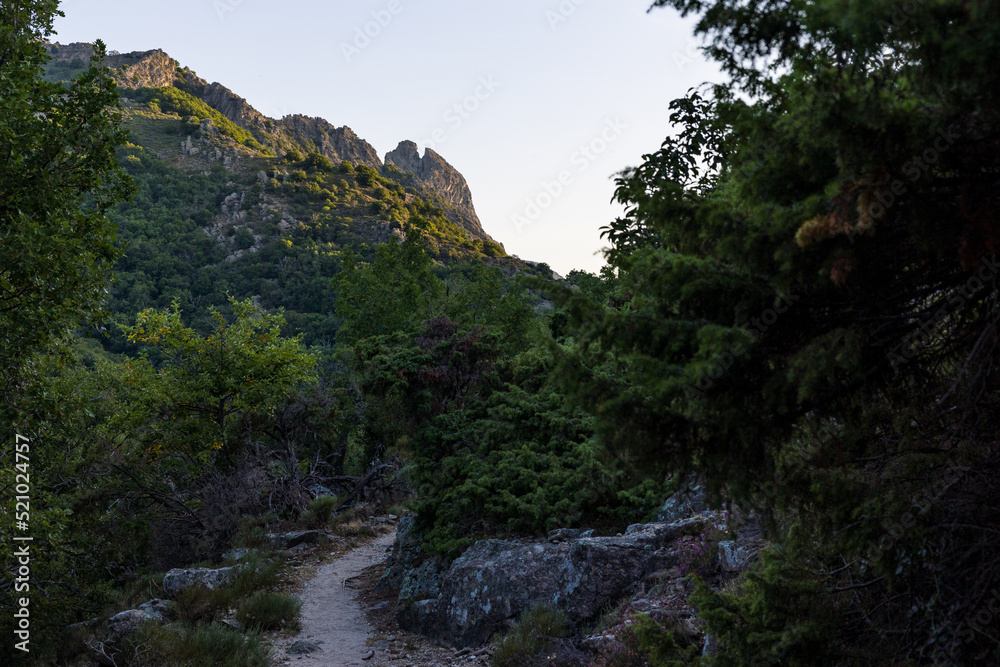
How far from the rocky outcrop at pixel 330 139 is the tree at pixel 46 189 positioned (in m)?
102

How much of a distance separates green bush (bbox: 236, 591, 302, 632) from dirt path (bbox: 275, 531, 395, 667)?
9.9 inches

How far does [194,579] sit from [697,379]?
31.7 ft

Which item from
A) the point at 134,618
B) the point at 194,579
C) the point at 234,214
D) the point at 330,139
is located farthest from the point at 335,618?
the point at 330,139

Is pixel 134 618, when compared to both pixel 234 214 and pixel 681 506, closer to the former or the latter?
pixel 681 506

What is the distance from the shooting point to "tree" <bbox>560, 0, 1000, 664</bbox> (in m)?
2.16

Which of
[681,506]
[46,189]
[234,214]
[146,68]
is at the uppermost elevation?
[146,68]

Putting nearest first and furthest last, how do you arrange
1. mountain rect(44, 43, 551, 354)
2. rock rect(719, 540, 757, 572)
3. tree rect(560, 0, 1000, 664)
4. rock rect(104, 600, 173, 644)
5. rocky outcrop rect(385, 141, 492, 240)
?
tree rect(560, 0, 1000, 664)
rock rect(719, 540, 757, 572)
rock rect(104, 600, 173, 644)
mountain rect(44, 43, 551, 354)
rocky outcrop rect(385, 141, 492, 240)

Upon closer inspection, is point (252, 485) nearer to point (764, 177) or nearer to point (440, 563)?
point (440, 563)

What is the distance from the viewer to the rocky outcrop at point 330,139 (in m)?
104

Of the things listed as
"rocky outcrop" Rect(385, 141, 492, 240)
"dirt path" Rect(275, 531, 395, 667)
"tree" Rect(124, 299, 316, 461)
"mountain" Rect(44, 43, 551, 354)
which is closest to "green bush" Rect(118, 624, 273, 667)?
"dirt path" Rect(275, 531, 395, 667)

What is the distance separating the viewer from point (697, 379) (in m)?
2.43

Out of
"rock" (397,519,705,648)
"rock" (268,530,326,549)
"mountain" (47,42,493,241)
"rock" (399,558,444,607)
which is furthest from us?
"mountain" (47,42,493,241)

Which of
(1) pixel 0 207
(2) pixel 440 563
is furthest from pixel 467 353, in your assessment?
(1) pixel 0 207

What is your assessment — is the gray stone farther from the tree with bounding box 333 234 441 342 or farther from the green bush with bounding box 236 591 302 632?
the tree with bounding box 333 234 441 342
